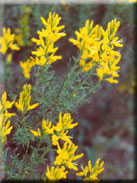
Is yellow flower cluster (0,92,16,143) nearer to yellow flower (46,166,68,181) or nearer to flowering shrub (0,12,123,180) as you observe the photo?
flowering shrub (0,12,123,180)

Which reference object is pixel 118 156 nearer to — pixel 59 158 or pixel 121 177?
pixel 121 177

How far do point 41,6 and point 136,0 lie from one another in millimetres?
951

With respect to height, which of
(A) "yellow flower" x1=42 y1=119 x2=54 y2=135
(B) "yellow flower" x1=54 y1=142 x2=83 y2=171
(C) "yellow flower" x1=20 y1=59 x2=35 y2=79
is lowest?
(B) "yellow flower" x1=54 y1=142 x2=83 y2=171

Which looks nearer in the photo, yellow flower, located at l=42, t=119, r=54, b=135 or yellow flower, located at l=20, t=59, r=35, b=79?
yellow flower, located at l=42, t=119, r=54, b=135

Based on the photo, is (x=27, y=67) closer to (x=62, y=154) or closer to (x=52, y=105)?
(x=52, y=105)

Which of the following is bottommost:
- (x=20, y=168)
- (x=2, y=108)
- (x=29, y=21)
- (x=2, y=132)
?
(x=20, y=168)

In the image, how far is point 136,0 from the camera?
8.14 feet

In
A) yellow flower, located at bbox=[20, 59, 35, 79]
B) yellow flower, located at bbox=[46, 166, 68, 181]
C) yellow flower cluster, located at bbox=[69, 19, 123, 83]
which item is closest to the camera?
yellow flower, located at bbox=[46, 166, 68, 181]

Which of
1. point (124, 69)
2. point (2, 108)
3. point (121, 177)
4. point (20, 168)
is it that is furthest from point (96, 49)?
point (121, 177)

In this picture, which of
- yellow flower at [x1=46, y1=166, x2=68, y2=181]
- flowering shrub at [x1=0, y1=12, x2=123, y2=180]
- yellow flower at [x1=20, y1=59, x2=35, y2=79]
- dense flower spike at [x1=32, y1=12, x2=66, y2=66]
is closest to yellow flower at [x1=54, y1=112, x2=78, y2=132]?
flowering shrub at [x1=0, y1=12, x2=123, y2=180]

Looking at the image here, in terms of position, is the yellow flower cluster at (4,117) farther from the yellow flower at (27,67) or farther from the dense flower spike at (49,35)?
the yellow flower at (27,67)

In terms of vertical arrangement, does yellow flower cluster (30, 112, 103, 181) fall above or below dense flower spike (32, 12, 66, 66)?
below

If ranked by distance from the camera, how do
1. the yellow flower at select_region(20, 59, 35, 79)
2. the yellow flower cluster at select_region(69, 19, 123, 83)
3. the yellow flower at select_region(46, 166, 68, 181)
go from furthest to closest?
the yellow flower at select_region(20, 59, 35, 79) < the yellow flower cluster at select_region(69, 19, 123, 83) < the yellow flower at select_region(46, 166, 68, 181)

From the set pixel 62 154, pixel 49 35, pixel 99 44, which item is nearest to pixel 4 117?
pixel 62 154
